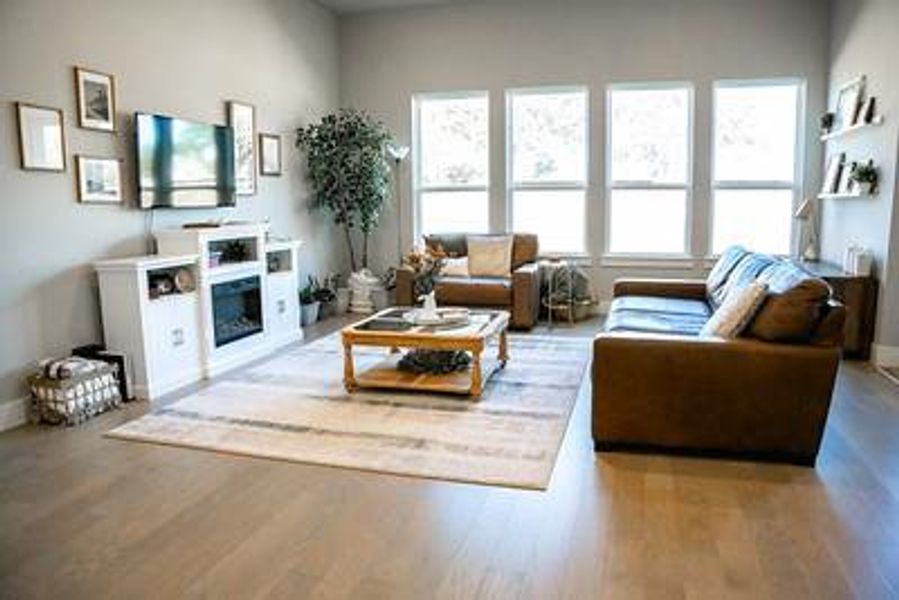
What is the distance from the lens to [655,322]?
4.06 m

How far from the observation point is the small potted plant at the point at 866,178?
16.1ft

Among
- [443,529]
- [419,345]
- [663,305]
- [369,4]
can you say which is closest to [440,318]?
[419,345]

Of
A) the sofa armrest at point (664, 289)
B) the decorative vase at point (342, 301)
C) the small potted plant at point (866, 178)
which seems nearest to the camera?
the small potted plant at point (866, 178)

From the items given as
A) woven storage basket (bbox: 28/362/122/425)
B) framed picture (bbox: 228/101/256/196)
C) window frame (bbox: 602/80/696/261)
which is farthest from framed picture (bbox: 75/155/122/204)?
window frame (bbox: 602/80/696/261)

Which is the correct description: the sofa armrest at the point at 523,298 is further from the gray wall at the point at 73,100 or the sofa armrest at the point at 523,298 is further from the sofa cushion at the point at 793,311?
the sofa cushion at the point at 793,311

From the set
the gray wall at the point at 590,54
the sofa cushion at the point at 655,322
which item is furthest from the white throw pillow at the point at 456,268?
the sofa cushion at the point at 655,322

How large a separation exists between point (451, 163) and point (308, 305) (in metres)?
2.25

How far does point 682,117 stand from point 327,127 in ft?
11.6

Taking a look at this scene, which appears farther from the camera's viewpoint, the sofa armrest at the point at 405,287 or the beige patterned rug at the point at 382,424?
the sofa armrest at the point at 405,287

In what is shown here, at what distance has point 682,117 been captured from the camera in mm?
6707

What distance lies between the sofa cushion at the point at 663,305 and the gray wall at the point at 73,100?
10.9 ft

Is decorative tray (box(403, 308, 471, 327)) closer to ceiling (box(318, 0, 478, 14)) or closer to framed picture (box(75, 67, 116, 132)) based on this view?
framed picture (box(75, 67, 116, 132))

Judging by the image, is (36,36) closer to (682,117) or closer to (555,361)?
(555,361)

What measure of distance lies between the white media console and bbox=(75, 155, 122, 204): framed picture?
1.37ft
